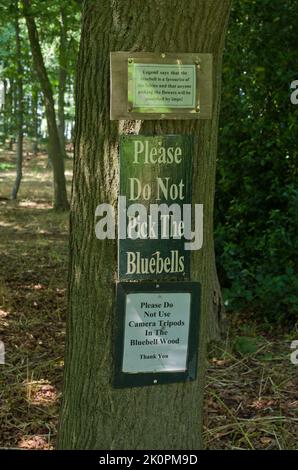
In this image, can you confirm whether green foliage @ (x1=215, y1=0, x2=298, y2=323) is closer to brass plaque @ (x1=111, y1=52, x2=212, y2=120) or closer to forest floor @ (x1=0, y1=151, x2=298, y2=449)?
forest floor @ (x1=0, y1=151, x2=298, y2=449)

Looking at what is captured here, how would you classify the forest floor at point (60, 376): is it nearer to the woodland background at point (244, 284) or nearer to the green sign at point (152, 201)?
the woodland background at point (244, 284)

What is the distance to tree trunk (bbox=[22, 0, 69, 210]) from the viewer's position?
12.5 metres

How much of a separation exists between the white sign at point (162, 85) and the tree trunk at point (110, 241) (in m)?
0.08

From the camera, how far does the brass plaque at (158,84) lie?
2672mm


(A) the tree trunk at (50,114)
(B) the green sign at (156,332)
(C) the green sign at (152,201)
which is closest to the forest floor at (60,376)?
(B) the green sign at (156,332)

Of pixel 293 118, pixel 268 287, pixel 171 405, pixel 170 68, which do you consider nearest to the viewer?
pixel 170 68

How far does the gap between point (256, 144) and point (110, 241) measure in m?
4.23

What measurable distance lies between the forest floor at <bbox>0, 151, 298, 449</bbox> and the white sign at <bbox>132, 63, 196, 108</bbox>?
2025mm

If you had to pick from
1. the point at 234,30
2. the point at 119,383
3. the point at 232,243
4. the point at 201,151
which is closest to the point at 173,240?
the point at 201,151

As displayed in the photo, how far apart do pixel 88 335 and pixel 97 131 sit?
0.86 meters

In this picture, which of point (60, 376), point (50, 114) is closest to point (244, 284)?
point (60, 376)

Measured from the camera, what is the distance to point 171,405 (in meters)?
2.93

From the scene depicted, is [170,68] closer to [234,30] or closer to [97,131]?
[97,131]

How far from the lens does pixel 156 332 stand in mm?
2873
